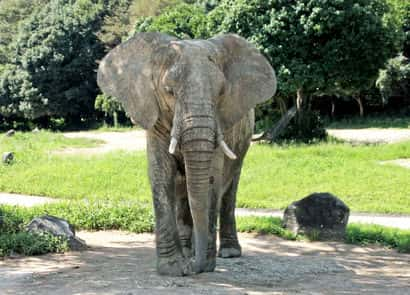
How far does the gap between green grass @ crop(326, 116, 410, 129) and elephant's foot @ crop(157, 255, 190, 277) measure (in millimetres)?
27977

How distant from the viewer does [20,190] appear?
16.8 m

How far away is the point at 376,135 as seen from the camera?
29.1 m

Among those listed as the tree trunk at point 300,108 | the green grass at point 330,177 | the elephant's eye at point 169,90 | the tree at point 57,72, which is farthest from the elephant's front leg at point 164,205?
the tree at point 57,72

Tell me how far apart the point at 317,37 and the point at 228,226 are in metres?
16.8

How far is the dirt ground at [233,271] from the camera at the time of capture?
20.3 feet

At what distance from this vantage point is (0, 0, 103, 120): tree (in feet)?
146

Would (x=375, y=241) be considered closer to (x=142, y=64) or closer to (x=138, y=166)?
(x=142, y=64)

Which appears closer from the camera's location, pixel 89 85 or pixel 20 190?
pixel 20 190

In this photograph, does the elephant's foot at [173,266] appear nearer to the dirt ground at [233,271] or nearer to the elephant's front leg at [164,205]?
the elephant's front leg at [164,205]

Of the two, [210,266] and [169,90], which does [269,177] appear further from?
[169,90]

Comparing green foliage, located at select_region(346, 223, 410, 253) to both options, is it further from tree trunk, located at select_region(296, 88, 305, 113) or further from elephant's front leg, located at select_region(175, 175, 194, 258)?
tree trunk, located at select_region(296, 88, 305, 113)

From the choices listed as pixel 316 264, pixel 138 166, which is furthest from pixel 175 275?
pixel 138 166

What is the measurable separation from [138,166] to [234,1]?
→ 8.78 m

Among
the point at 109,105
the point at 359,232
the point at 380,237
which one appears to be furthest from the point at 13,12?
the point at 380,237
